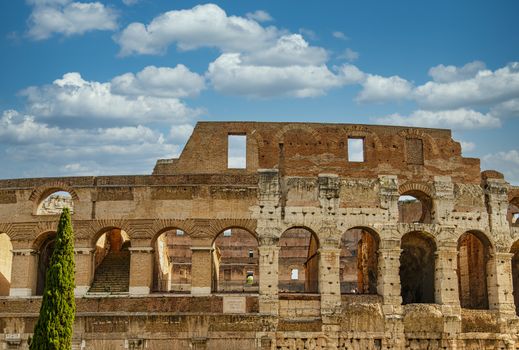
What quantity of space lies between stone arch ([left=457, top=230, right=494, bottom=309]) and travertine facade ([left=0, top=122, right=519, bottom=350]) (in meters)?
0.20

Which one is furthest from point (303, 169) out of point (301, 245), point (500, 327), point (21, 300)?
point (301, 245)

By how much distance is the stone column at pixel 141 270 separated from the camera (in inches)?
908

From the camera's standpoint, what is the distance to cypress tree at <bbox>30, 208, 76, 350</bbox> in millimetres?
18438

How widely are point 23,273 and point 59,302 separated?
17.7 feet

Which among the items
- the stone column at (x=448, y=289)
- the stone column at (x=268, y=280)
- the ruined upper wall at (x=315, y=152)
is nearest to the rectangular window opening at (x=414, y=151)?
the ruined upper wall at (x=315, y=152)

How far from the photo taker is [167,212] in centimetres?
2359

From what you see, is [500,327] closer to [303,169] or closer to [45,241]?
[303,169]

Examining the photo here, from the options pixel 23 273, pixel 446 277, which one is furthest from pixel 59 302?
pixel 446 277

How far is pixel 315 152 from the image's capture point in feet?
82.7

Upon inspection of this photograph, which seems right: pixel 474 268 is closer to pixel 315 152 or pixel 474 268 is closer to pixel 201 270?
pixel 315 152

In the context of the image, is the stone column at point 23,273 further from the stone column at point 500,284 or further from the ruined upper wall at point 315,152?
the stone column at point 500,284

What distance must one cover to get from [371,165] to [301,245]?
15917mm

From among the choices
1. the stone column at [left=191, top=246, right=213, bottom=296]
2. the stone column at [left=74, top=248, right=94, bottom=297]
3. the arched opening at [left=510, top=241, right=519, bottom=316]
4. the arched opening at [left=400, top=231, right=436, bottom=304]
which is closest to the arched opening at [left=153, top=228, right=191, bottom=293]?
the stone column at [left=74, top=248, right=94, bottom=297]

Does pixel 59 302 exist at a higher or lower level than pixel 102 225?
lower
